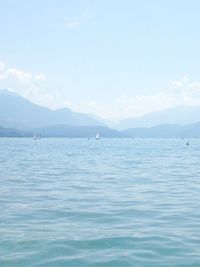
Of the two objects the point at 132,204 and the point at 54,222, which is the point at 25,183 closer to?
the point at 132,204

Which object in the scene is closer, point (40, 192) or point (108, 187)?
point (40, 192)

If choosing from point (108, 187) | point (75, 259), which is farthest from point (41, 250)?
point (108, 187)

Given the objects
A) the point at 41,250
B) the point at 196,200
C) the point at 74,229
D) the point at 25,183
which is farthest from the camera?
the point at 25,183

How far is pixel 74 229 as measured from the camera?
1602 centimetres

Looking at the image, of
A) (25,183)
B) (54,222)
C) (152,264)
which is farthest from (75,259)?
(25,183)

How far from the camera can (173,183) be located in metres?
32.3

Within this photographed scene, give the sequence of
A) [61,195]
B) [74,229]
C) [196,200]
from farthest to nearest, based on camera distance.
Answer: [61,195], [196,200], [74,229]

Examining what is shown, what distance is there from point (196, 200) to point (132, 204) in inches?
156

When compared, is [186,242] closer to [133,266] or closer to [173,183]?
[133,266]

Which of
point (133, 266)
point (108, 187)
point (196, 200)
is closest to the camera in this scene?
point (133, 266)

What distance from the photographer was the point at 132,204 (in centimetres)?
2162

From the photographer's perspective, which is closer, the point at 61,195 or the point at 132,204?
the point at 132,204

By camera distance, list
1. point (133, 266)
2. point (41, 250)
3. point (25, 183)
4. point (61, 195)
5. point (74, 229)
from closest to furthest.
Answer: point (133, 266) → point (41, 250) → point (74, 229) → point (61, 195) → point (25, 183)

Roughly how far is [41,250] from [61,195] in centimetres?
1218
